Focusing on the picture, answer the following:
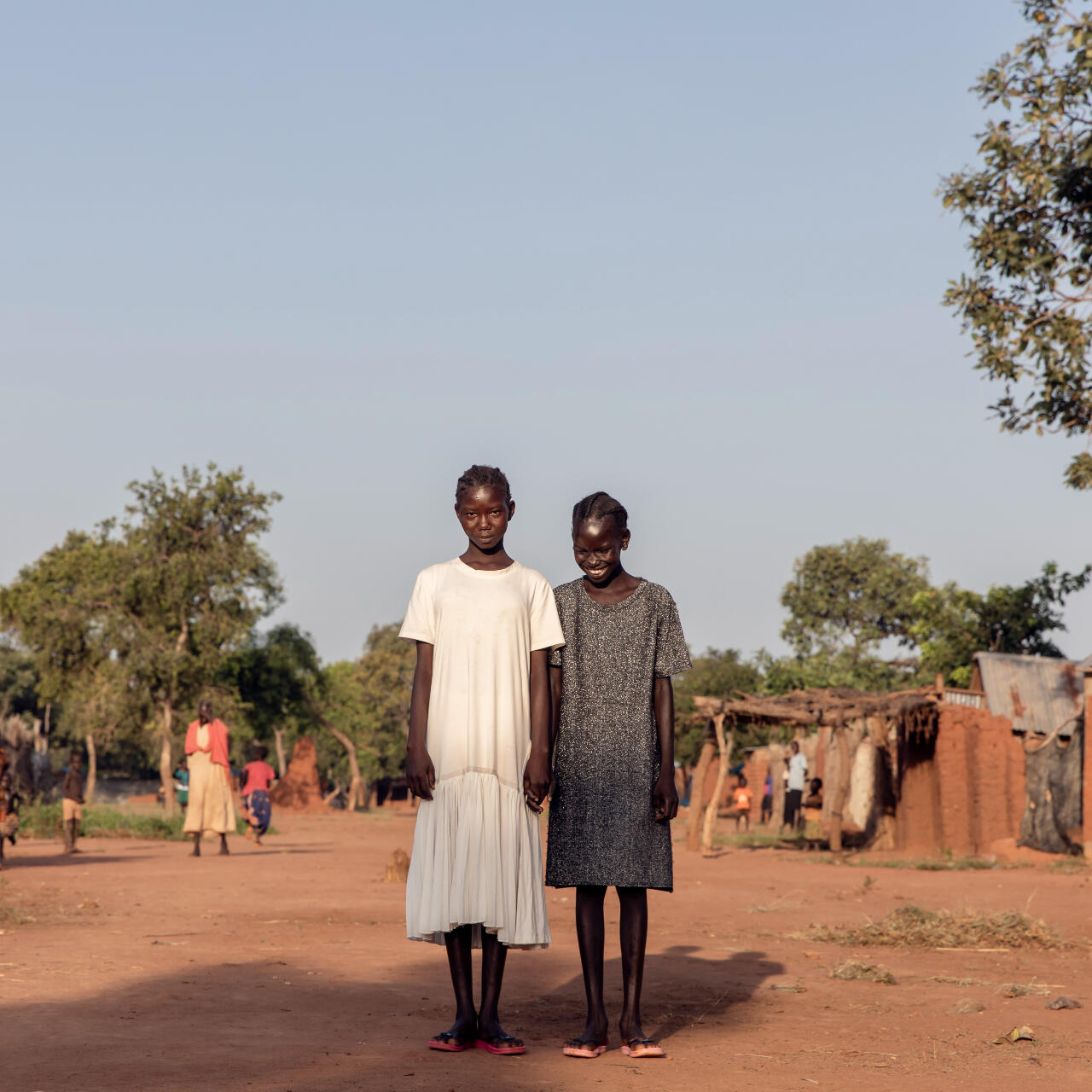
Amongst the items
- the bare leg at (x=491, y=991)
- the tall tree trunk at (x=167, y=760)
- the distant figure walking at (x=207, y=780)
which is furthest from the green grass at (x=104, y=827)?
the bare leg at (x=491, y=991)

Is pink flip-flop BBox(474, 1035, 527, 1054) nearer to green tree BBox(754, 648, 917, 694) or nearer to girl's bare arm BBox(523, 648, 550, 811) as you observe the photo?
girl's bare arm BBox(523, 648, 550, 811)

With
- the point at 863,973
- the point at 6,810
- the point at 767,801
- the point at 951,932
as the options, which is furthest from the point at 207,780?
the point at 767,801

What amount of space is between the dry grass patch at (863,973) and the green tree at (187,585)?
101 feet

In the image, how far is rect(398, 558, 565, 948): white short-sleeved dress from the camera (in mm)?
4535

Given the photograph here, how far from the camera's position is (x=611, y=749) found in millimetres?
4805

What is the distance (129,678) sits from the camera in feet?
118

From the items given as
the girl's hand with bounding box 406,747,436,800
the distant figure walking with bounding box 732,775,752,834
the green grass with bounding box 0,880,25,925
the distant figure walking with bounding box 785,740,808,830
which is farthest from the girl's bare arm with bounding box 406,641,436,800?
the distant figure walking with bounding box 732,775,752,834

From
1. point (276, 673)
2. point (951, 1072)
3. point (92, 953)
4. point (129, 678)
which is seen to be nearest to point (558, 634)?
point (951, 1072)

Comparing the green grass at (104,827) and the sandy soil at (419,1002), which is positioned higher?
the sandy soil at (419,1002)

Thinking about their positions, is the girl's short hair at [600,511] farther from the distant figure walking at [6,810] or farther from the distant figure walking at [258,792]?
the distant figure walking at [258,792]

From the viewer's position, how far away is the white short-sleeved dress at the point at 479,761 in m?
4.54

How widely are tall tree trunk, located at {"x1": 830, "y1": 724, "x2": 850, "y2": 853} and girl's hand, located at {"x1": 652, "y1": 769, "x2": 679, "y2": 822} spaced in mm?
15849

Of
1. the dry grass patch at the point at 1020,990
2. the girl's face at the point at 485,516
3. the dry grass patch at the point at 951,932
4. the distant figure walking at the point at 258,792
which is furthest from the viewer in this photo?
the distant figure walking at the point at 258,792

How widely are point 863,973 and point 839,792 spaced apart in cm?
1386
